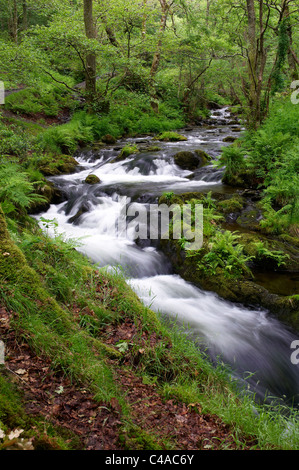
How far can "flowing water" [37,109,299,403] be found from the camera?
4461 mm

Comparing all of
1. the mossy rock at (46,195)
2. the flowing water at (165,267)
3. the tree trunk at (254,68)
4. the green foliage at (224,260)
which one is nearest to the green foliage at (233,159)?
the flowing water at (165,267)

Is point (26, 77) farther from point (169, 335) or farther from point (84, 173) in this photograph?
point (169, 335)

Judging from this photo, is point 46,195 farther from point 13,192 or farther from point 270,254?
point 270,254

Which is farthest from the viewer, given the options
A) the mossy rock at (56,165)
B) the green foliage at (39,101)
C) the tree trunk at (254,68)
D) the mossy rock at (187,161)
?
the green foliage at (39,101)

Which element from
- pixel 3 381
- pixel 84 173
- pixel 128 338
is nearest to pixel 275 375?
pixel 128 338

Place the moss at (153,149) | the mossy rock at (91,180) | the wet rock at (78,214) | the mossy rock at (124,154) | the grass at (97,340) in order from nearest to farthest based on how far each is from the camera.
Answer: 1. the grass at (97,340)
2. the wet rock at (78,214)
3. the mossy rock at (91,180)
4. the mossy rock at (124,154)
5. the moss at (153,149)

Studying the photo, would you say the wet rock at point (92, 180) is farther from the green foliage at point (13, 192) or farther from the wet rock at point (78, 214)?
the green foliage at point (13, 192)

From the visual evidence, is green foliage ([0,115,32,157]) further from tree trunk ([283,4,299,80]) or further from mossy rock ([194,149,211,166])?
tree trunk ([283,4,299,80])

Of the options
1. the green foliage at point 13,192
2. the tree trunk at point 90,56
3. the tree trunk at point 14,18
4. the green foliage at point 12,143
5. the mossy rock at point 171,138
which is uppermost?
the tree trunk at point 14,18

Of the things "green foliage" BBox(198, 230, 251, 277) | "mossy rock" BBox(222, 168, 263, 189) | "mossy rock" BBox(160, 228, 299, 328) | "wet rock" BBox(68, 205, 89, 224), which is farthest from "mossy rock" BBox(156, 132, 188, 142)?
"green foliage" BBox(198, 230, 251, 277)

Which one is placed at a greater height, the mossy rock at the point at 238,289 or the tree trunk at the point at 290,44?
the tree trunk at the point at 290,44

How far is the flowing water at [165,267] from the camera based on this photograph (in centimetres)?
446

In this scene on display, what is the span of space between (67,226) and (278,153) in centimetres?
674

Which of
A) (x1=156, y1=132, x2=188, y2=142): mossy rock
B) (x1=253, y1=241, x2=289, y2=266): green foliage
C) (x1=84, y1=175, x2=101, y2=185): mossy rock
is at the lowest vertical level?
(x1=253, y1=241, x2=289, y2=266): green foliage
